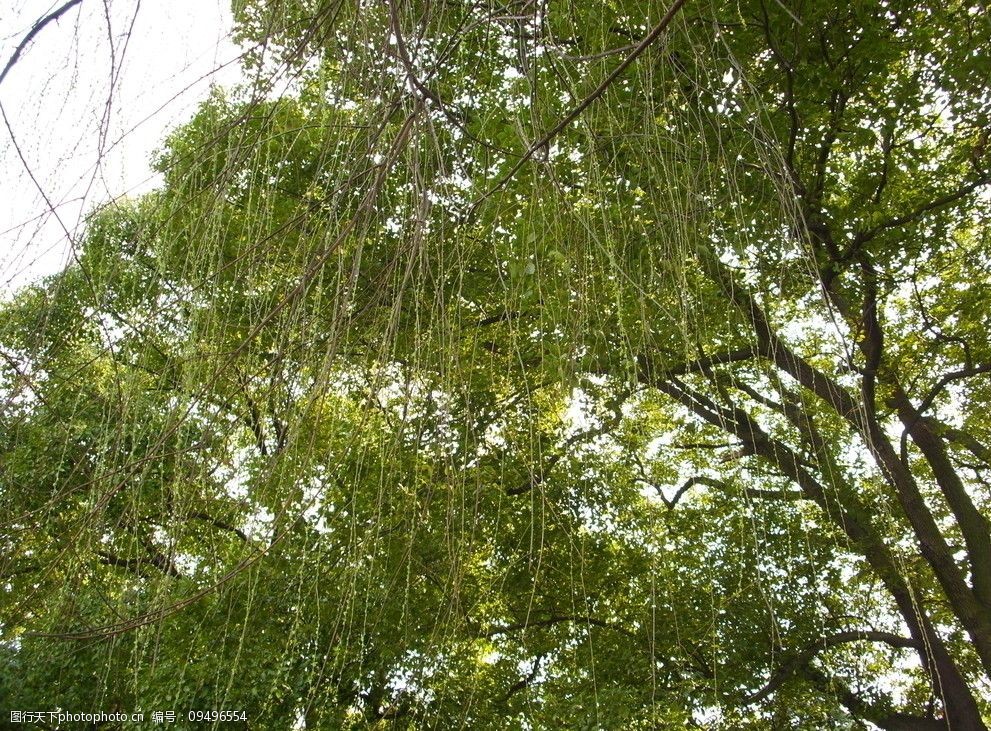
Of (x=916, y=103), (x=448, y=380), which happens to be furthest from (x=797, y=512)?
(x=448, y=380)

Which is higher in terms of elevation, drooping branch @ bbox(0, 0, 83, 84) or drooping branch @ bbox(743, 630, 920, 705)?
drooping branch @ bbox(743, 630, 920, 705)

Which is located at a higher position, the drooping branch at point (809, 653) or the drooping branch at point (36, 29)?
the drooping branch at point (809, 653)

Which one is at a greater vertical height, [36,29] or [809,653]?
[809,653]

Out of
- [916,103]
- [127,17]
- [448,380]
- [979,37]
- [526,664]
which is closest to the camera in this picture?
[448,380]

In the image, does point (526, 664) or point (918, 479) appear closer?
point (526, 664)

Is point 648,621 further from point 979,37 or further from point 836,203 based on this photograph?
point 979,37

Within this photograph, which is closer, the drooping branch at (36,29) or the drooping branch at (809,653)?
the drooping branch at (36,29)

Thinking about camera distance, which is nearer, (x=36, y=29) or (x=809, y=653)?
(x=36, y=29)

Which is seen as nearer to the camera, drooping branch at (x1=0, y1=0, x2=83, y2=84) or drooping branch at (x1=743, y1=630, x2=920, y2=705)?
drooping branch at (x1=0, y1=0, x2=83, y2=84)

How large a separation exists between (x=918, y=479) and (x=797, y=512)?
1.50 meters

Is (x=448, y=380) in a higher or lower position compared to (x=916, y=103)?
lower

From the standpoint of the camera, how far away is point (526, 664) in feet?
18.7

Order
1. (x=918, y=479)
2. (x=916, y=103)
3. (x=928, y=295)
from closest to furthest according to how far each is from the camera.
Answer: (x=916, y=103) < (x=928, y=295) < (x=918, y=479)

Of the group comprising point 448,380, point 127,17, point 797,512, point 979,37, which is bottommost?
point 448,380
